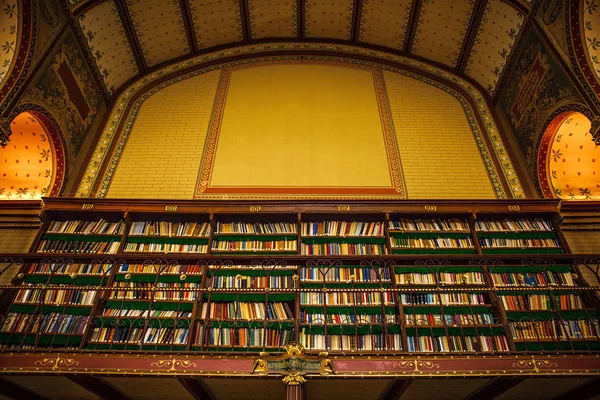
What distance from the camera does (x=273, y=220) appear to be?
566 centimetres

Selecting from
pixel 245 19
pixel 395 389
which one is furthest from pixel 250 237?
pixel 245 19

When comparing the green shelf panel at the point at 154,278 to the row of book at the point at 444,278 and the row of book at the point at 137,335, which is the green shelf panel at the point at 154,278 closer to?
the row of book at the point at 137,335

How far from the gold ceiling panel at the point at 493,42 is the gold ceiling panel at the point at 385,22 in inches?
49.7

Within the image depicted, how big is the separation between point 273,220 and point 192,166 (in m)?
1.70

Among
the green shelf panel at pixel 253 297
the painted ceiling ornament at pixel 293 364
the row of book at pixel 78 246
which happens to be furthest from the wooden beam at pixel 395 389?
the row of book at pixel 78 246

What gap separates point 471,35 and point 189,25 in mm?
4704

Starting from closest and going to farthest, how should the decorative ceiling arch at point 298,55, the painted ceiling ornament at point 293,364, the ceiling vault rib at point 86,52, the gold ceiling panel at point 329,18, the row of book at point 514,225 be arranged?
the painted ceiling ornament at point 293,364
the row of book at point 514,225
the ceiling vault rib at point 86,52
the decorative ceiling arch at point 298,55
the gold ceiling panel at point 329,18

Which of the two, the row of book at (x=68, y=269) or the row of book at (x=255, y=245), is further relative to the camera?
the row of book at (x=255, y=245)

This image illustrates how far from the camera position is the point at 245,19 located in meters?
8.11

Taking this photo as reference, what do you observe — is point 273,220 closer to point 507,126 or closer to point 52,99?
point 52,99

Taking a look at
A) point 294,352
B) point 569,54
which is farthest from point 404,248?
point 569,54

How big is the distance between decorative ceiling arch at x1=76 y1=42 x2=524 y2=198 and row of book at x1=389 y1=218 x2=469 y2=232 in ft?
3.95

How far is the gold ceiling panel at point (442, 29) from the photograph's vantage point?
717 cm

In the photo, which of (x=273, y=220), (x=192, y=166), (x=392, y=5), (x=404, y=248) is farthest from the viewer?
(x=392, y=5)
